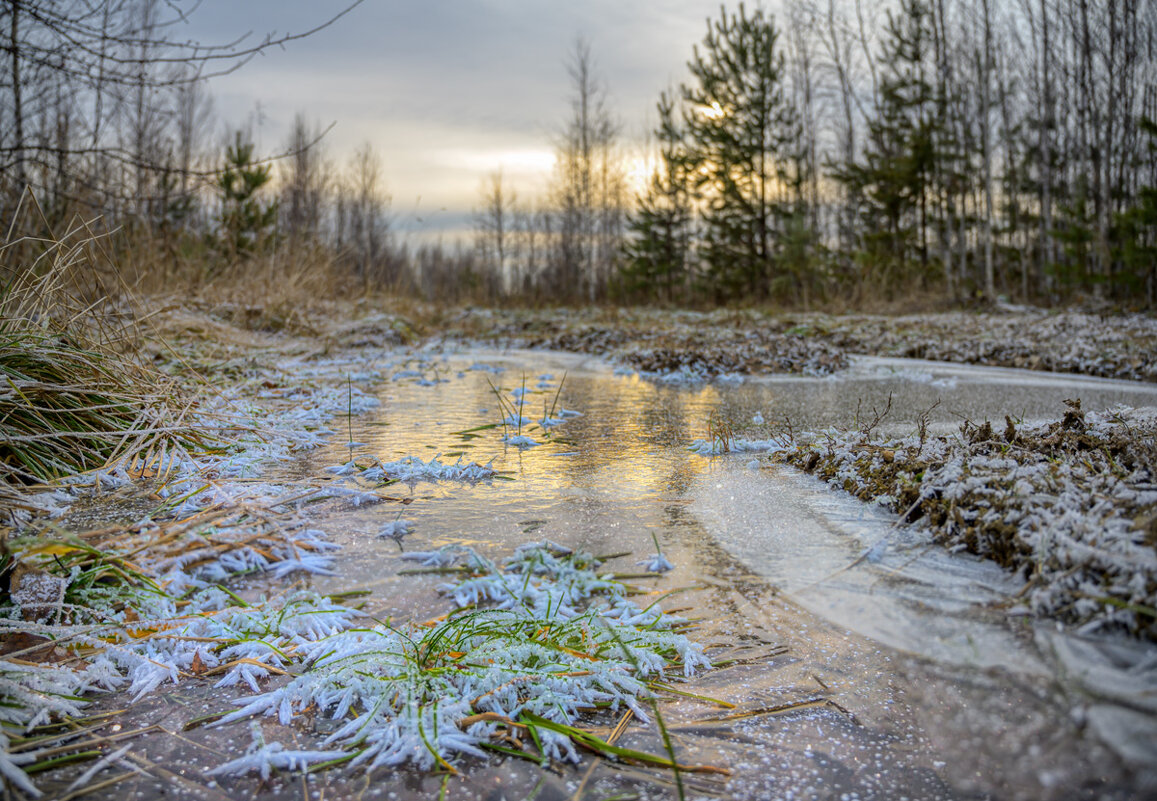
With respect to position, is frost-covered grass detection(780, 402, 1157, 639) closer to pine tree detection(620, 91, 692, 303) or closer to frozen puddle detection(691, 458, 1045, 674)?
frozen puddle detection(691, 458, 1045, 674)

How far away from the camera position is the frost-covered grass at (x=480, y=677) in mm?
1097

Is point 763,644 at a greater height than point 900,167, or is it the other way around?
point 900,167

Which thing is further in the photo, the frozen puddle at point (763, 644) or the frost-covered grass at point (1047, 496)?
the frost-covered grass at point (1047, 496)

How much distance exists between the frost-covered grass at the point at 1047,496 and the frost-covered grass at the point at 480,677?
669 mm

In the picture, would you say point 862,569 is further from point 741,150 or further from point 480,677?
point 741,150

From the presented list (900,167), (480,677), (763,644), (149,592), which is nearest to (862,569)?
(763,644)

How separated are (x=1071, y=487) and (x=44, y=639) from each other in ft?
7.31

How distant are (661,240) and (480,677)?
930 inches

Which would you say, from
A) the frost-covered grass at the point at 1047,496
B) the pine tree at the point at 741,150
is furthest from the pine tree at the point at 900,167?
the frost-covered grass at the point at 1047,496

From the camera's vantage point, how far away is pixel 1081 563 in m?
1.04

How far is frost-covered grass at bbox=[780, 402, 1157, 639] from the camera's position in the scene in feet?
3.12

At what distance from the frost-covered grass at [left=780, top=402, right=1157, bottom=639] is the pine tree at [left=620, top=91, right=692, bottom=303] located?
21132 mm

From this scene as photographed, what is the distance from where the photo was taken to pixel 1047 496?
1.39 metres

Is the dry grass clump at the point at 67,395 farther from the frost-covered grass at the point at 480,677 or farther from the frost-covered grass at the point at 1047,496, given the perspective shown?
the frost-covered grass at the point at 1047,496
